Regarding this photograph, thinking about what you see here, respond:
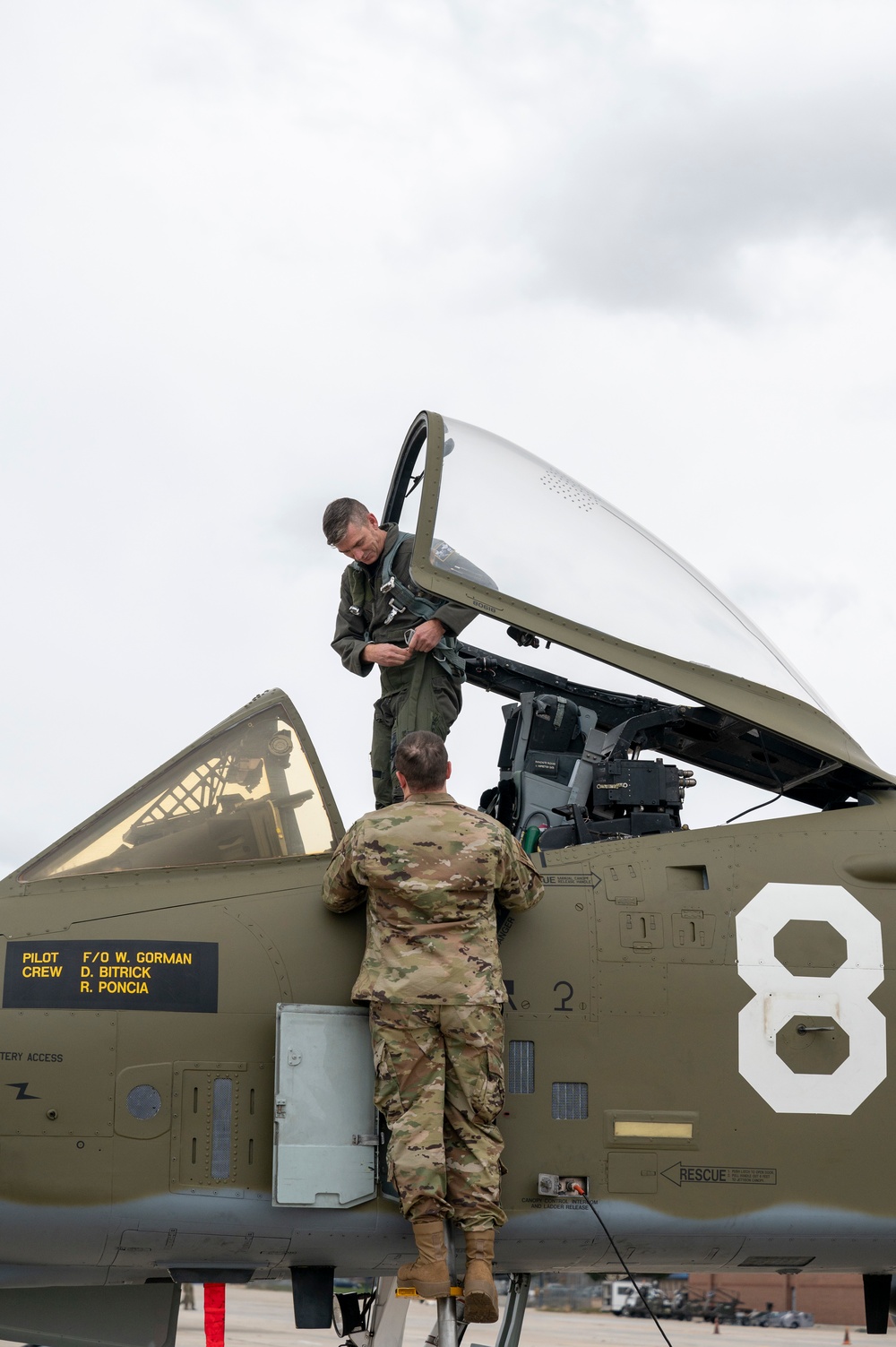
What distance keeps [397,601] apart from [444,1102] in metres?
2.69

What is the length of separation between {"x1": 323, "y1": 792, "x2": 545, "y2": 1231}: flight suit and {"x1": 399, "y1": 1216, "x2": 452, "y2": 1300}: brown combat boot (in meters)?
0.04

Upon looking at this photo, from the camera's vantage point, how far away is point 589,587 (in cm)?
618

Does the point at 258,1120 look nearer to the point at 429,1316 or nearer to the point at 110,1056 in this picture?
the point at 110,1056

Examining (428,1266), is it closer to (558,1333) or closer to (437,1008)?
(437,1008)

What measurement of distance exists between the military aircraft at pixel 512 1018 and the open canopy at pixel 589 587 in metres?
0.02

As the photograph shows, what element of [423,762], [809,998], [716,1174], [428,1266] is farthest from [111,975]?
[809,998]

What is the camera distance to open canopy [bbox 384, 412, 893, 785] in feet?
19.6

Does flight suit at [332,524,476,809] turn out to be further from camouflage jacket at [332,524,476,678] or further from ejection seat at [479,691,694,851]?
ejection seat at [479,691,694,851]

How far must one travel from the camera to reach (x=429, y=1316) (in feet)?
175

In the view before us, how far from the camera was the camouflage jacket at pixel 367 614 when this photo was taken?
22.0 ft

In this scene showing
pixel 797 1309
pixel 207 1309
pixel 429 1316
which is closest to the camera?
pixel 207 1309

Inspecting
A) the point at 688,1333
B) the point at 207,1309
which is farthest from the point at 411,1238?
the point at 688,1333

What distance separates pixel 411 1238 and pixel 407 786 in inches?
69.7

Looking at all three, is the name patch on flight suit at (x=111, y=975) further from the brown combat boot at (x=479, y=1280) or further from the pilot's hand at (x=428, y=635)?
the pilot's hand at (x=428, y=635)
